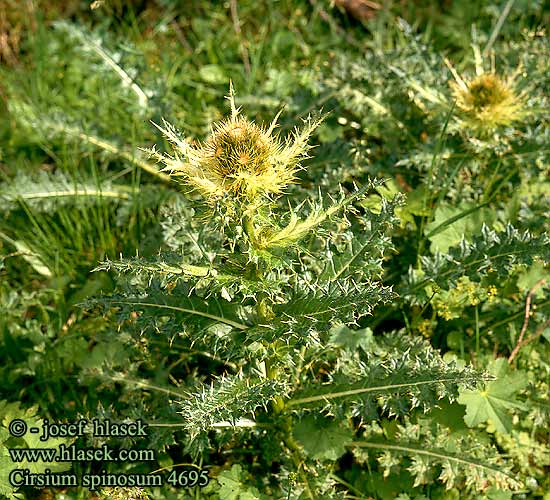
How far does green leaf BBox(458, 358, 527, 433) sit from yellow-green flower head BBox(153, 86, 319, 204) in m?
1.18

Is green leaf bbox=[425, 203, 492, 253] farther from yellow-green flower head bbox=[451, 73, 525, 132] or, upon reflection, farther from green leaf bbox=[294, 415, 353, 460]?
green leaf bbox=[294, 415, 353, 460]

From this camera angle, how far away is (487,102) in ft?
10.7

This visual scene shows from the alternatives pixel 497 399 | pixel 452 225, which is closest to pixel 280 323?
pixel 497 399

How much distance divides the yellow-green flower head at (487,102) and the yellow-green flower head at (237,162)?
1331mm

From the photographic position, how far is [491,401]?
8.95 ft

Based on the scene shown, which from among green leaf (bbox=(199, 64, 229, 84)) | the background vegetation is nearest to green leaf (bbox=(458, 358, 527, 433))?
the background vegetation

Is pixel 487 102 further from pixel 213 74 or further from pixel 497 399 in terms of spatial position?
pixel 213 74

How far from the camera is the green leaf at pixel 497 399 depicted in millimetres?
2689

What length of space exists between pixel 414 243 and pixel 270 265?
1220 mm

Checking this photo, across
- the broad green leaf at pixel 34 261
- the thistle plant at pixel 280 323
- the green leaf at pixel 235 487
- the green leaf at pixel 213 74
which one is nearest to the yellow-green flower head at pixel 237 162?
the thistle plant at pixel 280 323

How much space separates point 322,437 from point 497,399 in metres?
0.72

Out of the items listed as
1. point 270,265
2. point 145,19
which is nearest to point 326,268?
point 270,265

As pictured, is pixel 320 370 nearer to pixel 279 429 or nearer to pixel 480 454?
pixel 279 429

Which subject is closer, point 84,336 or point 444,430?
point 444,430
